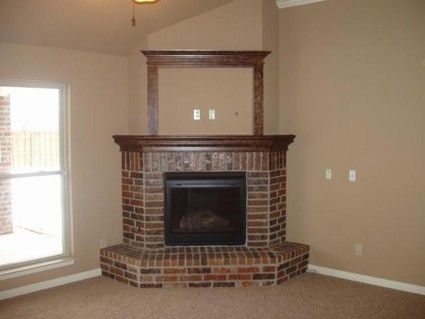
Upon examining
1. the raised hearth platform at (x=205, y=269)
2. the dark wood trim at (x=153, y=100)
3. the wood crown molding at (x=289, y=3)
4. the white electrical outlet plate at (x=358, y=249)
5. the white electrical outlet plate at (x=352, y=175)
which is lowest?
the raised hearth platform at (x=205, y=269)

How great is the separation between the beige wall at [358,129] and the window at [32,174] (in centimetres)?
235

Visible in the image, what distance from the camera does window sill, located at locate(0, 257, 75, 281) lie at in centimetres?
425

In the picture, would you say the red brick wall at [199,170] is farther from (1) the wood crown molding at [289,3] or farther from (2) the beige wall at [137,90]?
(1) the wood crown molding at [289,3]

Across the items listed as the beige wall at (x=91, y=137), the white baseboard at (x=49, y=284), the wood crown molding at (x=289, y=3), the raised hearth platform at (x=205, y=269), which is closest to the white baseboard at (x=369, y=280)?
the raised hearth platform at (x=205, y=269)

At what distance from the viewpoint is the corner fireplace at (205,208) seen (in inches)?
188

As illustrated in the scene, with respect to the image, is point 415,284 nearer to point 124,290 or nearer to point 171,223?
point 171,223

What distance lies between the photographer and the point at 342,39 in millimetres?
4586

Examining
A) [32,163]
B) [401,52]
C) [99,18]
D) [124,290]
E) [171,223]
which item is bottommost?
[124,290]

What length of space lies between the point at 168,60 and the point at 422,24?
93.6 inches

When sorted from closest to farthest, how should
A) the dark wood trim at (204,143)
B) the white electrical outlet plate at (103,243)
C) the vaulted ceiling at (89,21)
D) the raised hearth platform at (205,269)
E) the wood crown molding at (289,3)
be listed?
the vaulted ceiling at (89,21) < the raised hearth platform at (205,269) < the dark wood trim at (204,143) < the wood crown molding at (289,3) < the white electrical outlet plate at (103,243)

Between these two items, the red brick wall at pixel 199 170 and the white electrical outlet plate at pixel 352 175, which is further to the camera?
the red brick wall at pixel 199 170

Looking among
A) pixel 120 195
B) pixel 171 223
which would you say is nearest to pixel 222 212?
pixel 171 223

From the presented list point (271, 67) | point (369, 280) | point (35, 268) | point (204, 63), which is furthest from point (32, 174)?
point (369, 280)

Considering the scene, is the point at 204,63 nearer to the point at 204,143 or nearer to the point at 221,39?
the point at 221,39
